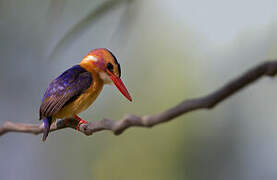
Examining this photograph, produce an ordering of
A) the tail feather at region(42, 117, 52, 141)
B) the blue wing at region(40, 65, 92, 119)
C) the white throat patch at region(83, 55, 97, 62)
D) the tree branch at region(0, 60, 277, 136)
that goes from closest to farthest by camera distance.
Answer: the tree branch at region(0, 60, 277, 136) < the tail feather at region(42, 117, 52, 141) < the blue wing at region(40, 65, 92, 119) < the white throat patch at region(83, 55, 97, 62)

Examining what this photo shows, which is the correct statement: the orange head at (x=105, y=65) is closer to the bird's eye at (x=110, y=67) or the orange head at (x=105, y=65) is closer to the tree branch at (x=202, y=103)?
the bird's eye at (x=110, y=67)

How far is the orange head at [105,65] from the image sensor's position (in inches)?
78.2

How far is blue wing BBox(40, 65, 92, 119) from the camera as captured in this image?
6.39 feet

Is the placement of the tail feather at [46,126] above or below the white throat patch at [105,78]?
below

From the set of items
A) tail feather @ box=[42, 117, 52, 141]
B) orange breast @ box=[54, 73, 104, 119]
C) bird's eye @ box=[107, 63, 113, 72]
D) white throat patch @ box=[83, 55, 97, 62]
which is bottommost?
tail feather @ box=[42, 117, 52, 141]

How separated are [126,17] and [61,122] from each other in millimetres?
747

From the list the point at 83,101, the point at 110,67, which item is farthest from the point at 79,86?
the point at 110,67

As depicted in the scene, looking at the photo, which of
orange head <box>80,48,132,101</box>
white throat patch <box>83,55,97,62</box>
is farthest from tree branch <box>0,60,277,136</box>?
white throat patch <box>83,55,97,62</box>

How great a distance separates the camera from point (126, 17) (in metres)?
1.56

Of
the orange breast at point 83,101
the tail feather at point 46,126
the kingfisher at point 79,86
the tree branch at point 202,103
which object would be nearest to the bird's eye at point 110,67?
the kingfisher at point 79,86

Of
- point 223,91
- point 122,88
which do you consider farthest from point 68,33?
point 223,91

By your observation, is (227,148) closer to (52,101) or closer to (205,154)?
(205,154)

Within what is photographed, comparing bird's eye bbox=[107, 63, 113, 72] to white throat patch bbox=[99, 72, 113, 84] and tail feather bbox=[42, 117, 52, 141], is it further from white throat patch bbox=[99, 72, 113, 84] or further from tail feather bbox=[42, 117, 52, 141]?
tail feather bbox=[42, 117, 52, 141]

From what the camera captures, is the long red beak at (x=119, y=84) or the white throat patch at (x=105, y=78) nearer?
→ the long red beak at (x=119, y=84)
